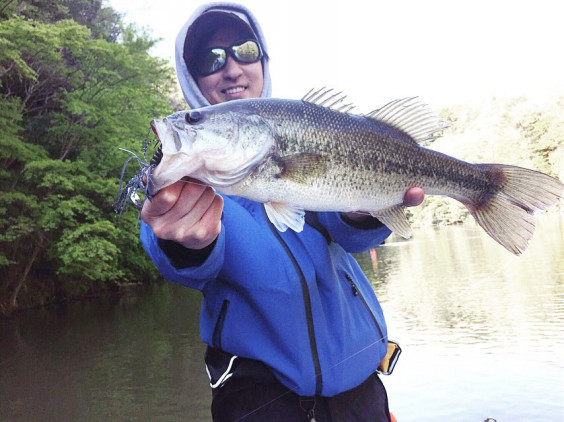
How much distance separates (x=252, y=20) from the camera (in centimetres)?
367

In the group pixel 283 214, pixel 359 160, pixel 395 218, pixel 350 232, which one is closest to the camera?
pixel 283 214

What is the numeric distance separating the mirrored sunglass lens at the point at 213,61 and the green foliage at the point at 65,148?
15.5m

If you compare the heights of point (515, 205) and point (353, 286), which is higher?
point (515, 205)

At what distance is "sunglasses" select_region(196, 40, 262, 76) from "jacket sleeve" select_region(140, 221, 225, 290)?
1.33 metres

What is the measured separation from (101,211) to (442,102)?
104967 millimetres

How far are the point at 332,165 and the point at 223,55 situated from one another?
1.46 metres

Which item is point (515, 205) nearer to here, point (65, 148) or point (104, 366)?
point (104, 366)

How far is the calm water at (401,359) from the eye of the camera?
9.21m

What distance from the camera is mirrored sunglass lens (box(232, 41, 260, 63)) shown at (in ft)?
10.7

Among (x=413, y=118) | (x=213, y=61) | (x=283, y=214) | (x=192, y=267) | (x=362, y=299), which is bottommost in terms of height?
(x=362, y=299)

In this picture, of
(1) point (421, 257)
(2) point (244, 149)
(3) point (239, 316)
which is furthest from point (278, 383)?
(1) point (421, 257)

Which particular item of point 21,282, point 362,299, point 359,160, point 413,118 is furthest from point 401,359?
point 21,282

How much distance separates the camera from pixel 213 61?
3.28m

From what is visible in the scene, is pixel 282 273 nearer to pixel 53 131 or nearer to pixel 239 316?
pixel 239 316
